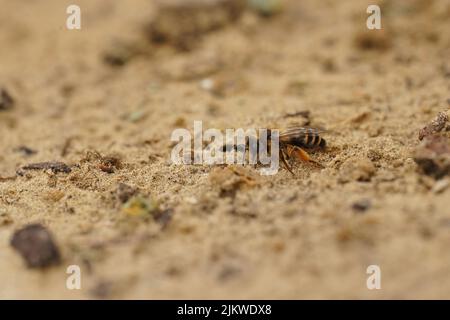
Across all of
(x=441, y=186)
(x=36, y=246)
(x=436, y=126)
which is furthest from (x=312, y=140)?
(x=36, y=246)

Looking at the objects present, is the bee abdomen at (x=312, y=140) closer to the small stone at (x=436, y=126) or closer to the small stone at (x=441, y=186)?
the small stone at (x=436, y=126)

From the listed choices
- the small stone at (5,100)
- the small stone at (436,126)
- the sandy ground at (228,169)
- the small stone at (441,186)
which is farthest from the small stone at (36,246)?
the small stone at (5,100)

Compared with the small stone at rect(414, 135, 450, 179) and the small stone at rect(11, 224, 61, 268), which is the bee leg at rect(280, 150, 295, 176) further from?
the small stone at rect(11, 224, 61, 268)

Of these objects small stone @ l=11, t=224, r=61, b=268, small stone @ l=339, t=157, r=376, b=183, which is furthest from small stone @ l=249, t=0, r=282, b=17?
small stone @ l=11, t=224, r=61, b=268
